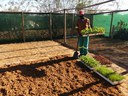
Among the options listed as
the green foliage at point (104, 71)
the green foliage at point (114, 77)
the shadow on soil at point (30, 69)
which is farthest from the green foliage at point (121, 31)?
the green foliage at point (114, 77)

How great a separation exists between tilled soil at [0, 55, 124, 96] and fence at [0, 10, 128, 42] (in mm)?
4693

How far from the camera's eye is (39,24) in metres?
11.7

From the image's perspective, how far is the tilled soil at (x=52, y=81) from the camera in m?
4.03

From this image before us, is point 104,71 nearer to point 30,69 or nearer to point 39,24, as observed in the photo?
point 30,69

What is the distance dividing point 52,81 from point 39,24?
7664 mm

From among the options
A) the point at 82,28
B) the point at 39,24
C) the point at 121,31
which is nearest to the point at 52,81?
the point at 82,28

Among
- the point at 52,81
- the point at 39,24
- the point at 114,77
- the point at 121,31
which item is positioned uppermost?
the point at 39,24

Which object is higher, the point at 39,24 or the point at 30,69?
the point at 39,24

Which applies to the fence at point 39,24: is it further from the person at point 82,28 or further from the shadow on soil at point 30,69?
the shadow on soil at point 30,69

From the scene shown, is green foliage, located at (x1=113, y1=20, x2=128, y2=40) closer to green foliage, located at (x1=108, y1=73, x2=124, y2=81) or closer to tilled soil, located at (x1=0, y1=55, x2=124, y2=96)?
tilled soil, located at (x1=0, y1=55, x2=124, y2=96)

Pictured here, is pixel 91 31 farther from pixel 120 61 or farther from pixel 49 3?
pixel 49 3

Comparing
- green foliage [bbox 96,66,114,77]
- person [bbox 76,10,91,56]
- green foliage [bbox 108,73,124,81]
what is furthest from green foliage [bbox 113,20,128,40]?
green foliage [bbox 108,73,124,81]

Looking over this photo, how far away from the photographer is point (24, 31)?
36.2ft

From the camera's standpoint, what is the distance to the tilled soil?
159 inches
